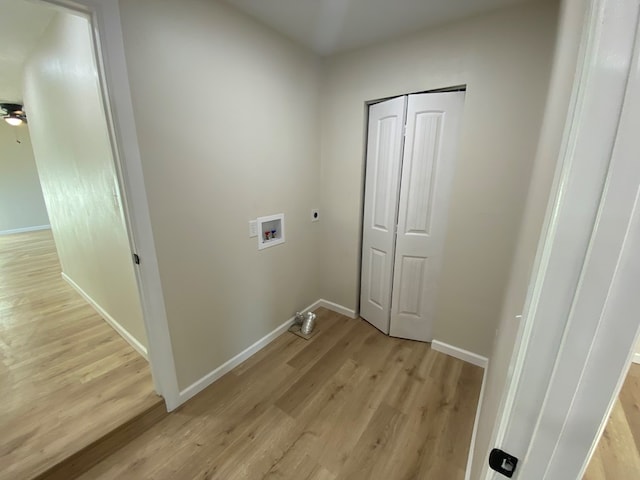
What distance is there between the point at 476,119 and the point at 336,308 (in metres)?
2.12

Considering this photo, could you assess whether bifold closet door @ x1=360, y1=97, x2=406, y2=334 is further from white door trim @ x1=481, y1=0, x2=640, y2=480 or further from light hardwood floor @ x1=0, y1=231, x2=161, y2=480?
light hardwood floor @ x1=0, y1=231, x2=161, y2=480

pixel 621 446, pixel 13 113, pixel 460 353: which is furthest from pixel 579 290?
pixel 13 113

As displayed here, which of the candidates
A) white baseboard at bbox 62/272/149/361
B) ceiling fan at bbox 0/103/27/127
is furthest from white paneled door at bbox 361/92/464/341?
ceiling fan at bbox 0/103/27/127

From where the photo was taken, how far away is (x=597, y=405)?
16.2 inches

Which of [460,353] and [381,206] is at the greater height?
[381,206]

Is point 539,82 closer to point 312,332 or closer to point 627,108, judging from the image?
point 627,108

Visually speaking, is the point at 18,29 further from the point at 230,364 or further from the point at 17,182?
the point at 17,182

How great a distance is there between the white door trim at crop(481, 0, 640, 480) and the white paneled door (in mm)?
1650

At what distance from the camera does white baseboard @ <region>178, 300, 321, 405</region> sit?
69.7 inches

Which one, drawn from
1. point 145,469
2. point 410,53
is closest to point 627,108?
point 410,53

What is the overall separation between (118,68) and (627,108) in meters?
1.76

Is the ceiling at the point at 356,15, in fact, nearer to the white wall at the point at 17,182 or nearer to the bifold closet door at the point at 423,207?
the bifold closet door at the point at 423,207

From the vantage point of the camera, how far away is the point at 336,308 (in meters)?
2.87

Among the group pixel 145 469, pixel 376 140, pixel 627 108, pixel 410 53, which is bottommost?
pixel 145 469
